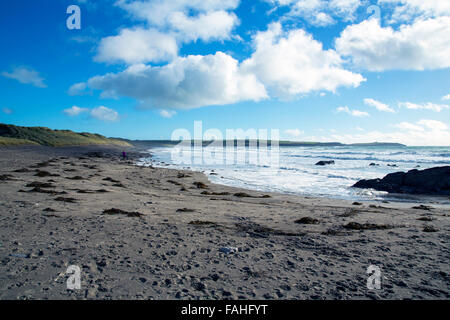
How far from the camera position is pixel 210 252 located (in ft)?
20.6

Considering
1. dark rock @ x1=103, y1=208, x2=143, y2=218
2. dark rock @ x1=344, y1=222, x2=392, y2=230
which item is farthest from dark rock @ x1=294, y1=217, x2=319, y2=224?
dark rock @ x1=103, y1=208, x2=143, y2=218

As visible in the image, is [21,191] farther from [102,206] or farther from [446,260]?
[446,260]

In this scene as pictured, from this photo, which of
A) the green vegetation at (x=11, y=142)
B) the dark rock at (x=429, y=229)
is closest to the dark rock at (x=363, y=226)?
the dark rock at (x=429, y=229)

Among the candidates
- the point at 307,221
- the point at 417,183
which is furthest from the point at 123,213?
the point at 417,183

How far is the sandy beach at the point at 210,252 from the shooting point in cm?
460

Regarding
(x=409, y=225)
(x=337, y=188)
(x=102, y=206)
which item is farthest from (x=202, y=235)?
(x=337, y=188)

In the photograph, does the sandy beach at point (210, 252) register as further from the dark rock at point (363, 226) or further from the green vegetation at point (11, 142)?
the green vegetation at point (11, 142)

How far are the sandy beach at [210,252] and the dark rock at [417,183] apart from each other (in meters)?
9.76

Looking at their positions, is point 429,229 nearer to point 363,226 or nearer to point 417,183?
point 363,226

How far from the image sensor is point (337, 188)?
20.3 metres

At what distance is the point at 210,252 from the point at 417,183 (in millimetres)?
20401

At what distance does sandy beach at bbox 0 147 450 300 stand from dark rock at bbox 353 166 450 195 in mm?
9758
